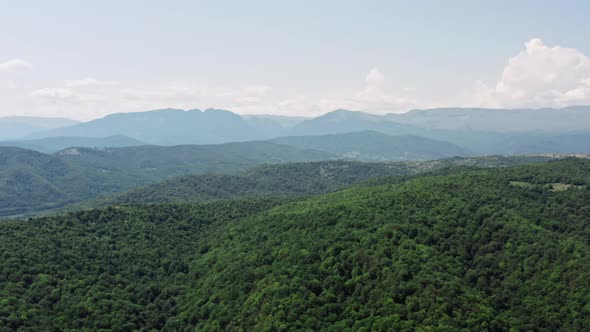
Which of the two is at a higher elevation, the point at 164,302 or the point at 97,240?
the point at 97,240

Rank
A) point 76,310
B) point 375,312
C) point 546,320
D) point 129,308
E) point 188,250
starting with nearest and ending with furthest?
point 546,320 → point 375,312 → point 76,310 → point 129,308 → point 188,250

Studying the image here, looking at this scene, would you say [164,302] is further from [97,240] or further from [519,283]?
[519,283]

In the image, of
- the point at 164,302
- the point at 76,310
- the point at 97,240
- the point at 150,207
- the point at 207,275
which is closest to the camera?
the point at 76,310

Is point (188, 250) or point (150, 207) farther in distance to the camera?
point (150, 207)

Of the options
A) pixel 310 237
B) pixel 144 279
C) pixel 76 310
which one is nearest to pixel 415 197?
pixel 310 237

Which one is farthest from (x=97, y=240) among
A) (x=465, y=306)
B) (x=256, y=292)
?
(x=465, y=306)

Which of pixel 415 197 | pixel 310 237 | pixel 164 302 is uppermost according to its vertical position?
pixel 415 197

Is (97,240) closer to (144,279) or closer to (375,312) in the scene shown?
(144,279)
